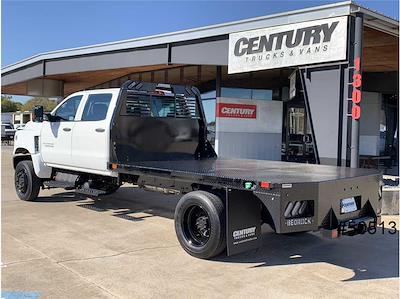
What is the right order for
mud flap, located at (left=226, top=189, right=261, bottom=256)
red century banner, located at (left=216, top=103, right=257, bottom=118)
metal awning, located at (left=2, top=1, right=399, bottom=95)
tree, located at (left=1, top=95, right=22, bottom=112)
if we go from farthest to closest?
tree, located at (left=1, top=95, right=22, bottom=112) < red century banner, located at (left=216, top=103, right=257, bottom=118) < metal awning, located at (left=2, top=1, right=399, bottom=95) < mud flap, located at (left=226, top=189, right=261, bottom=256)

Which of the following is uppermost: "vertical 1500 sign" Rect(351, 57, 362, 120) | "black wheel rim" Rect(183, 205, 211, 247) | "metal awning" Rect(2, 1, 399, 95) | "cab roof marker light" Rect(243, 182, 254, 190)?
"metal awning" Rect(2, 1, 399, 95)

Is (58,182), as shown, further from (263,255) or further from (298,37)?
(298,37)

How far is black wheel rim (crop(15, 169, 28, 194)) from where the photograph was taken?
957cm

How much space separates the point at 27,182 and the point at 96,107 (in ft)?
8.45

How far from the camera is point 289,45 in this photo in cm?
1063

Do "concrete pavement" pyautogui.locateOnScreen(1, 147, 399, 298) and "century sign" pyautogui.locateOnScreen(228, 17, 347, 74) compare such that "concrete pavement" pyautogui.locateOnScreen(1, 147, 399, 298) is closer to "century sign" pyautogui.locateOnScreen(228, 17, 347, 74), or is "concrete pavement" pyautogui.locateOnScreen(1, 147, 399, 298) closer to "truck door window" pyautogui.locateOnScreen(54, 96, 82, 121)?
"truck door window" pyautogui.locateOnScreen(54, 96, 82, 121)

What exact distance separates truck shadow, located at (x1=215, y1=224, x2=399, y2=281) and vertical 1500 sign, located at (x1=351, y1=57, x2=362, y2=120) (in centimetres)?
338

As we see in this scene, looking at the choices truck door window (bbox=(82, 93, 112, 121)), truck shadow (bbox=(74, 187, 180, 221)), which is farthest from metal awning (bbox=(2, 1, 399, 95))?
truck door window (bbox=(82, 93, 112, 121))

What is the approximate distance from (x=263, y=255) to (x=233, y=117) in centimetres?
1127

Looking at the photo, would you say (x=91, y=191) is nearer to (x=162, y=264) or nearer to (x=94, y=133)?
(x=94, y=133)

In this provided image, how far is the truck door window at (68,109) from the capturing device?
8.74m

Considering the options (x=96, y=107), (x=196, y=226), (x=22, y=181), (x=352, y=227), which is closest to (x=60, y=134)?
(x=96, y=107)

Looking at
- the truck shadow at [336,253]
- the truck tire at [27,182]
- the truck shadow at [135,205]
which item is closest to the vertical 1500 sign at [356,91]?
the truck shadow at [336,253]

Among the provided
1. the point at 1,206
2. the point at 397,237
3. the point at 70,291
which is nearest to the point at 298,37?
the point at 397,237
